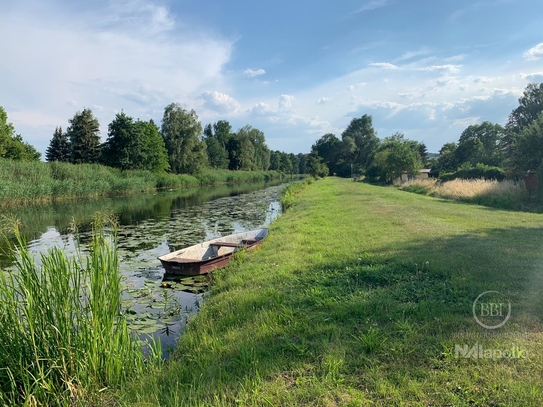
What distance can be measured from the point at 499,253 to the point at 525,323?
340cm

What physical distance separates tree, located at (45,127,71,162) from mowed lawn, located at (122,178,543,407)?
6210 centimetres

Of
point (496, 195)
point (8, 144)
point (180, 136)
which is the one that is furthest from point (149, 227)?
point (180, 136)

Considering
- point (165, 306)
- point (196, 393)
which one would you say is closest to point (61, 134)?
point (165, 306)

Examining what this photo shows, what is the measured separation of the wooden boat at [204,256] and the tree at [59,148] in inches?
2247

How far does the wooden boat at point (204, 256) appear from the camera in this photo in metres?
8.76

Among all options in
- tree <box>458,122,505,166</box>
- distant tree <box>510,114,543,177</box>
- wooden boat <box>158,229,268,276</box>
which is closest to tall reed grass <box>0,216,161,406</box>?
wooden boat <box>158,229,268,276</box>

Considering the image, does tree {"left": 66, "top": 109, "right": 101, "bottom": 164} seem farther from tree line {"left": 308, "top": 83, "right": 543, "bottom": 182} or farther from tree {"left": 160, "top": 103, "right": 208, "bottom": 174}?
tree line {"left": 308, "top": 83, "right": 543, "bottom": 182}

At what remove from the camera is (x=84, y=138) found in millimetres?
50781

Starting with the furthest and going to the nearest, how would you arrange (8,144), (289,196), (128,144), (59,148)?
(59,148) < (128,144) < (8,144) < (289,196)

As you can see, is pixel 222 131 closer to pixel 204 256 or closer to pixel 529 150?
pixel 529 150

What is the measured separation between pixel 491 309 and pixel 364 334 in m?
1.81

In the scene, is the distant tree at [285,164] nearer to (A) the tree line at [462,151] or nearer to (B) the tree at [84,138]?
(A) the tree line at [462,151]

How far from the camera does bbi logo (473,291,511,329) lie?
12.8 ft

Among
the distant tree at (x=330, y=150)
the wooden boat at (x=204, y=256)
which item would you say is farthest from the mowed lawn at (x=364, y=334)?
the distant tree at (x=330, y=150)
